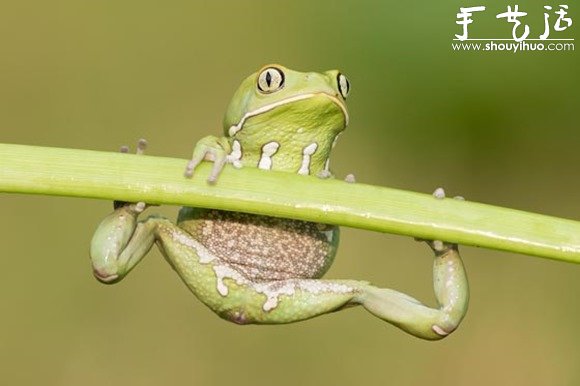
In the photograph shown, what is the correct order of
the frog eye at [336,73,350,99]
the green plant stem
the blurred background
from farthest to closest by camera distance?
the blurred background, the frog eye at [336,73,350,99], the green plant stem

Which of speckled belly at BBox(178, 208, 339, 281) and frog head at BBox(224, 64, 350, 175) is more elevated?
frog head at BBox(224, 64, 350, 175)

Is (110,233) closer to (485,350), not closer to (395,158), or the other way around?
(395,158)

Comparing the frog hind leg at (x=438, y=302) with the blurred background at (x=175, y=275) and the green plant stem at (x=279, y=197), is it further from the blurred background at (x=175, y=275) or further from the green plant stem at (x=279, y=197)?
the blurred background at (x=175, y=275)

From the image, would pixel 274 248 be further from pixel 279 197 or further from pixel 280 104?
pixel 279 197

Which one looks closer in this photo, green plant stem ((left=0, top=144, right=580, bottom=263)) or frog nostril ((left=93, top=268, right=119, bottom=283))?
green plant stem ((left=0, top=144, right=580, bottom=263))

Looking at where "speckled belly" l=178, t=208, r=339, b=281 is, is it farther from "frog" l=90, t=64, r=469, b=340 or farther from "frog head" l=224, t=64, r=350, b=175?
"frog head" l=224, t=64, r=350, b=175

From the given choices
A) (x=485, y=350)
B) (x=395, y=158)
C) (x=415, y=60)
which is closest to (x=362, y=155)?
(x=395, y=158)

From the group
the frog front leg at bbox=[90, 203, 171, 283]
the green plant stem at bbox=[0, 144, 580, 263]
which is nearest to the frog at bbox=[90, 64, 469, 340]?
the frog front leg at bbox=[90, 203, 171, 283]

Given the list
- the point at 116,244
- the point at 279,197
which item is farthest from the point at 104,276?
the point at 279,197

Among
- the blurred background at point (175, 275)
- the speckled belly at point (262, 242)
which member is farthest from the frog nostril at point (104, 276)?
the blurred background at point (175, 275)
